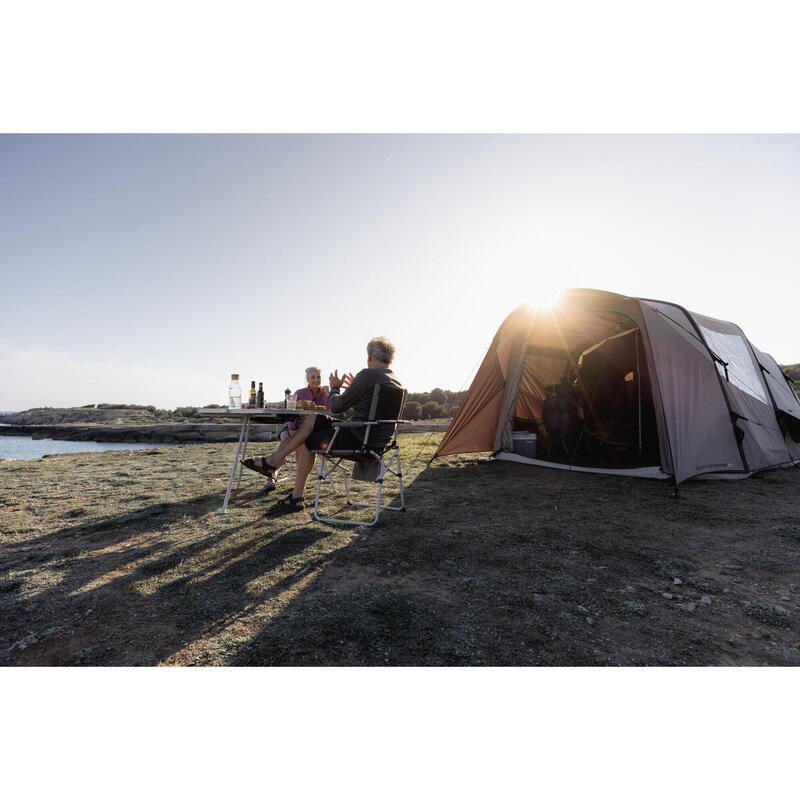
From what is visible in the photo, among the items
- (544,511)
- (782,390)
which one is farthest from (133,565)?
(782,390)

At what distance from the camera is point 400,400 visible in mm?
3729

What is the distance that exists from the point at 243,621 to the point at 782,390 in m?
8.80

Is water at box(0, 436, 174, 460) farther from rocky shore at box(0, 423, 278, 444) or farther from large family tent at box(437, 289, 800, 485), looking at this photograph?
large family tent at box(437, 289, 800, 485)

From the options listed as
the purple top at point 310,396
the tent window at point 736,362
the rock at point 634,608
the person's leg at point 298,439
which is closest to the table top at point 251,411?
the person's leg at point 298,439

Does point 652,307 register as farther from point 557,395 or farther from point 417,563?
point 417,563

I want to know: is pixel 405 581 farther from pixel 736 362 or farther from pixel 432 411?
pixel 432 411

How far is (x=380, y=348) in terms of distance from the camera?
12.5 feet

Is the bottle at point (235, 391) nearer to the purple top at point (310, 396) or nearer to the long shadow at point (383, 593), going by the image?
the purple top at point (310, 396)

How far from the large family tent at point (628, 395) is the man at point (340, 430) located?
243 centimetres

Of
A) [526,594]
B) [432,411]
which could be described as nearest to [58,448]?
[432,411]

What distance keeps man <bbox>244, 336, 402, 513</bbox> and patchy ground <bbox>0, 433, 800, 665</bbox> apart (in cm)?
40

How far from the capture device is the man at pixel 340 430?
3506 mm

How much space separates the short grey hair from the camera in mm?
3803

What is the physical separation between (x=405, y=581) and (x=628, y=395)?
5.89 meters
